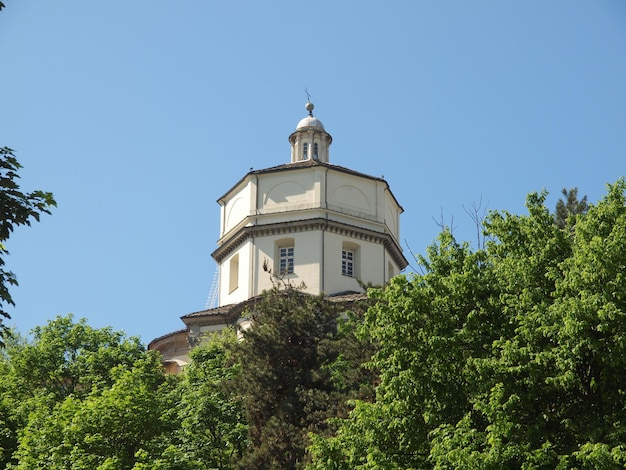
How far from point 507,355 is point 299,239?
27142 millimetres

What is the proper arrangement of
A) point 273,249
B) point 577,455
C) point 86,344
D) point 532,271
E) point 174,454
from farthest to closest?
point 273,249, point 86,344, point 174,454, point 532,271, point 577,455

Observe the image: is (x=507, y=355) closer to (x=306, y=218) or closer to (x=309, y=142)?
(x=306, y=218)

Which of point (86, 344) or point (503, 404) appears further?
point (86, 344)

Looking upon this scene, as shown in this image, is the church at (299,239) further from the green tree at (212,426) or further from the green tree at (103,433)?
the green tree at (103,433)

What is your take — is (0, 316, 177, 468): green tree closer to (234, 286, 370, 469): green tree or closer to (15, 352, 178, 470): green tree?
(15, 352, 178, 470): green tree

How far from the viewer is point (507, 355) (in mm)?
20625

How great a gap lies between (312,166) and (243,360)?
18403 millimetres

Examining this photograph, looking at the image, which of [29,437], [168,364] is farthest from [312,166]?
[29,437]

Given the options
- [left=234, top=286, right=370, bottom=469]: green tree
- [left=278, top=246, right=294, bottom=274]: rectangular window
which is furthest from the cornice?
[left=234, top=286, right=370, bottom=469]: green tree

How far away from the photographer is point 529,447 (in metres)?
19.9

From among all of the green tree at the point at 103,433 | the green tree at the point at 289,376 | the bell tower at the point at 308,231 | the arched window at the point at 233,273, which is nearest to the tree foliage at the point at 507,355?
the green tree at the point at 289,376

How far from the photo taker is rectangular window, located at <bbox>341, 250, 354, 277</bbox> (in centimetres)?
4734

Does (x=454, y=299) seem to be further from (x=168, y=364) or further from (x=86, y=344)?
(x=168, y=364)

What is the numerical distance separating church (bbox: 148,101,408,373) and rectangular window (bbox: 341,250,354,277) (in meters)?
0.05
